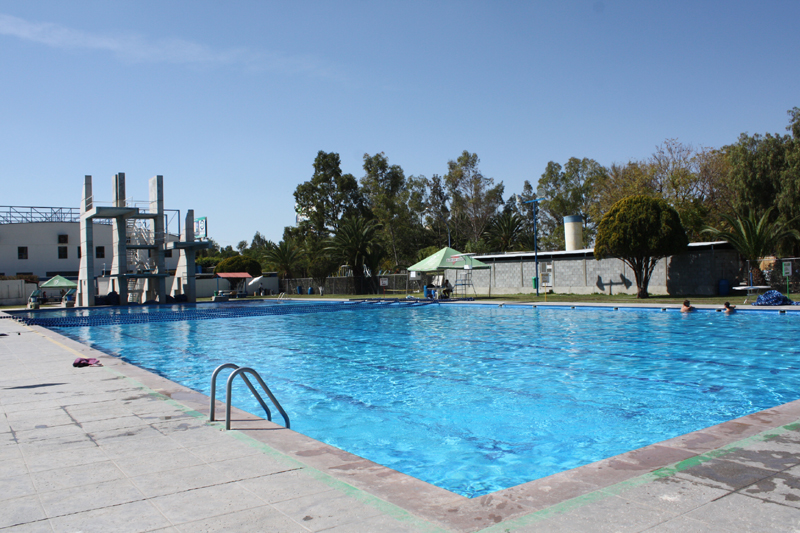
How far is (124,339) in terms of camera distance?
17.8 meters

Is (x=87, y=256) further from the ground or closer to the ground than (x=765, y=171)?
closer to the ground

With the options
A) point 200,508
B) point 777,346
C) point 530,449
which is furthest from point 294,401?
point 777,346

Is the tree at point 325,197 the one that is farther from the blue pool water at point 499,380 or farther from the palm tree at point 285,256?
the blue pool water at point 499,380

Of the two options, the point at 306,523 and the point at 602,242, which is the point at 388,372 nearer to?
the point at 306,523

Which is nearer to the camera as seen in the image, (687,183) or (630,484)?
(630,484)

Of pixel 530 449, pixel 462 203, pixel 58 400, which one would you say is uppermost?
pixel 462 203

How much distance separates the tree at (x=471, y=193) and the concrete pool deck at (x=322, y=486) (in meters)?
52.2

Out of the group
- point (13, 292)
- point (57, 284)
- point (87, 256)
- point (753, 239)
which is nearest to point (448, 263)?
point (753, 239)

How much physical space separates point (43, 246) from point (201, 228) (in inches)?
1080

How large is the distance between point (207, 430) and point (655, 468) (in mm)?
3964

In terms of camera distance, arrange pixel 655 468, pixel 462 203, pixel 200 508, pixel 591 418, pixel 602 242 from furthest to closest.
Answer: pixel 462 203 < pixel 602 242 < pixel 591 418 < pixel 655 468 < pixel 200 508

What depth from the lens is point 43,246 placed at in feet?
193

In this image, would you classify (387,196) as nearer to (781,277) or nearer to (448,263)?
(448,263)

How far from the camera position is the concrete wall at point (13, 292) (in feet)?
149
